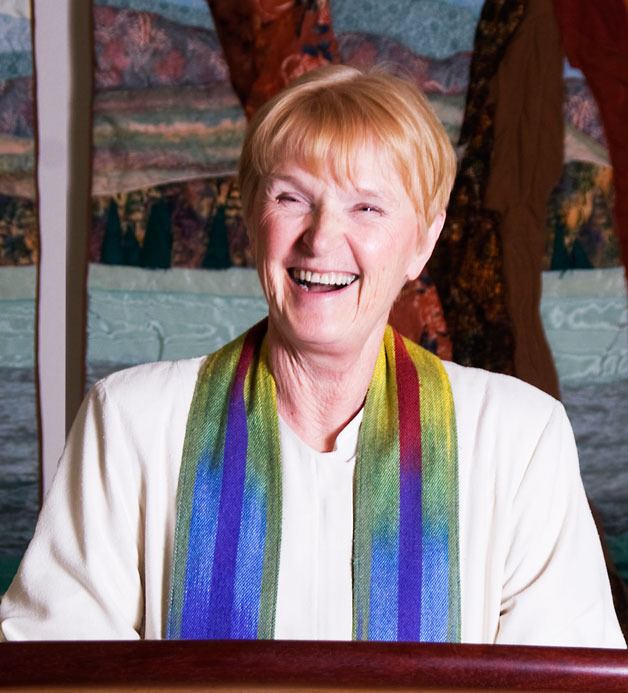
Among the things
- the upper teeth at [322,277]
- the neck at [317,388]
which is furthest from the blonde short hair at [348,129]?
the neck at [317,388]

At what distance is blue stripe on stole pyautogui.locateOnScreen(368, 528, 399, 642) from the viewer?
1.79m

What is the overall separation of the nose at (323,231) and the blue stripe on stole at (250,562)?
38cm

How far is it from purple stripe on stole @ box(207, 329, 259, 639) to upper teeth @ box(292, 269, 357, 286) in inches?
9.3

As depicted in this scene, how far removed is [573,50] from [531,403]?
2034 mm

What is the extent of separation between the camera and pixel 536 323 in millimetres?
3701

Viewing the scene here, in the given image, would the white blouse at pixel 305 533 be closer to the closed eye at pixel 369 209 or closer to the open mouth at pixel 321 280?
the open mouth at pixel 321 280

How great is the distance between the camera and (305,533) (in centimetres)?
180

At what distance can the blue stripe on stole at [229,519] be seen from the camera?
5.89 feet

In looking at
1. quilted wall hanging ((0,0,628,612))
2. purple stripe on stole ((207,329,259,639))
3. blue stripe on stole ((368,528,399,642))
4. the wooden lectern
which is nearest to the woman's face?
purple stripe on stole ((207,329,259,639))

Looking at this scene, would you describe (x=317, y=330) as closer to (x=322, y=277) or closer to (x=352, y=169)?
(x=322, y=277)

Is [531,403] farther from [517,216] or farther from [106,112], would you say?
[106,112]

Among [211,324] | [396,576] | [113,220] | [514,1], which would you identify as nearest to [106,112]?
[113,220]

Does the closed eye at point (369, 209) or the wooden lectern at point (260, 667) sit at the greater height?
the closed eye at point (369, 209)

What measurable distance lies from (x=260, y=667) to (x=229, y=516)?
59 cm
